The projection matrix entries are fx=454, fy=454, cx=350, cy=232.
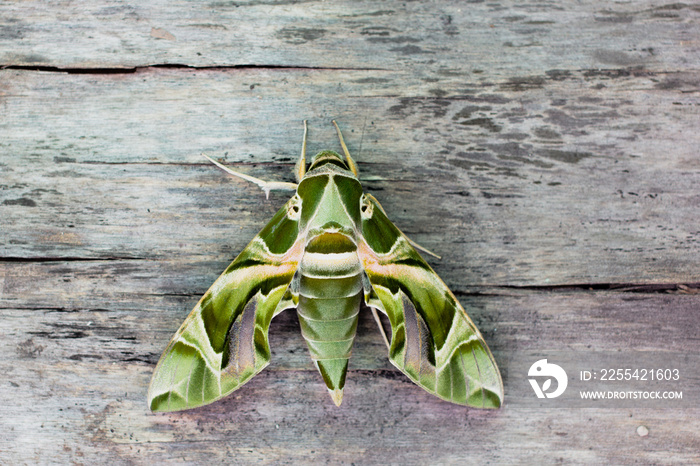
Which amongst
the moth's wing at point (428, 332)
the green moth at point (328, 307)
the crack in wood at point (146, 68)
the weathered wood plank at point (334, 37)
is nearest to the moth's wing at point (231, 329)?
the green moth at point (328, 307)

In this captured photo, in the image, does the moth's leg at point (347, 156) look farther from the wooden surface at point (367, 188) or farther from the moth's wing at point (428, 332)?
the moth's wing at point (428, 332)

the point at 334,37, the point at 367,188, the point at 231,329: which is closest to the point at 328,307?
the point at 231,329

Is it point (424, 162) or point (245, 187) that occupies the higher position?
point (424, 162)

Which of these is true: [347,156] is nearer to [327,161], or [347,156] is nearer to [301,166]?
[327,161]

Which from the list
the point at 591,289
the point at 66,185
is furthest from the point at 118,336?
the point at 591,289

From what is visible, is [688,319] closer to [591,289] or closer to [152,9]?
[591,289]

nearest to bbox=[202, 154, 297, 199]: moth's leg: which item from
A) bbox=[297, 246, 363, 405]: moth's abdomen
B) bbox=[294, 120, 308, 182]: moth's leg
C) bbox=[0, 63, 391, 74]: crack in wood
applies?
bbox=[294, 120, 308, 182]: moth's leg

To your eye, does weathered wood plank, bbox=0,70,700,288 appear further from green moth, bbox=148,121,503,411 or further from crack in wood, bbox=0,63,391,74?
green moth, bbox=148,121,503,411
